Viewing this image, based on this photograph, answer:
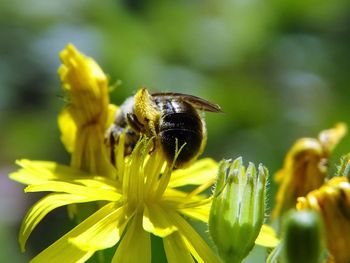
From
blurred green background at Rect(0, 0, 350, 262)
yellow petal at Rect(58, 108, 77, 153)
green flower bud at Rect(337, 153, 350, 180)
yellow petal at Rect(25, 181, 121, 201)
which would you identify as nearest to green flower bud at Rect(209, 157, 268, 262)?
green flower bud at Rect(337, 153, 350, 180)

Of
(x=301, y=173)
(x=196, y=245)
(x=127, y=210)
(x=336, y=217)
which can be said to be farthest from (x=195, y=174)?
(x=336, y=217)

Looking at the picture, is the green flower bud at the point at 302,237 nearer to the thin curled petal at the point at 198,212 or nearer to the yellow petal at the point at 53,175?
the thin curled petal at the point at 198,212

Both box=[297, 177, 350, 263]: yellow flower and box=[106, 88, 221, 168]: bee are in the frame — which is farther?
box=[106, 88, 221, 168]: bee

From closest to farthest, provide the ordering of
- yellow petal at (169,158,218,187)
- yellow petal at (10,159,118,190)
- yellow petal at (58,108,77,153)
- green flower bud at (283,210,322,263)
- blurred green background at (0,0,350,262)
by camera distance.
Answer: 1. green flower bud at (283,210,322,263)
2. yellow petal at (10,159,118,190)
3. yellow petal at (169,158,218,187)
4. yellow petal at (58,108,77,153)
5. blurred green background at (0,0,350,262)

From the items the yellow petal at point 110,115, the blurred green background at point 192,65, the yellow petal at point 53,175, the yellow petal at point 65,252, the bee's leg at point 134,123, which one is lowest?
the yellow petal at point 65,252

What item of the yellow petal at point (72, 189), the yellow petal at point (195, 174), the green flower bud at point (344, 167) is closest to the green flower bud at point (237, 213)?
the green flower bud at point (344, 167)

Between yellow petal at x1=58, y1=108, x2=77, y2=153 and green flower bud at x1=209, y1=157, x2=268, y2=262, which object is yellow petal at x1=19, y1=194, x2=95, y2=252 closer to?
green flower bud at x1=209, y1=157, x2=268, y2=262

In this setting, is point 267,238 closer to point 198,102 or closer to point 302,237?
point 198,102
